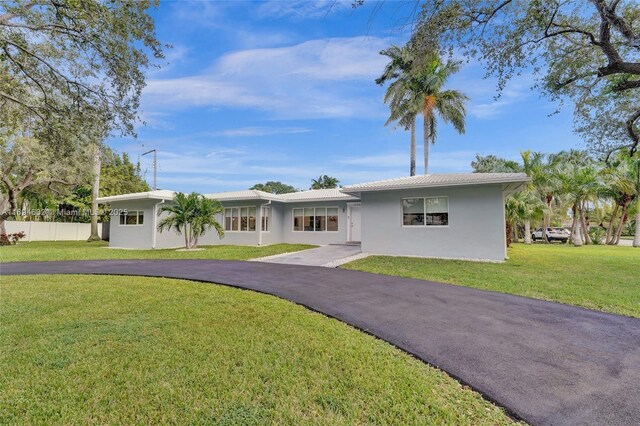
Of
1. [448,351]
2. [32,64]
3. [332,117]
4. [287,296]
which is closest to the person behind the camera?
[448,351]

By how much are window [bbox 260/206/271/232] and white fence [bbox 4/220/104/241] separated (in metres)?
17.7

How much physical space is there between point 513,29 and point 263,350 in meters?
9.07

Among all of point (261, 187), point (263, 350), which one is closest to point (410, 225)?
point (263, 350)

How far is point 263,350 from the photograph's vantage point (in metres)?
3.83

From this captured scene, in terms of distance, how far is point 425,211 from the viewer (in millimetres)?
13102

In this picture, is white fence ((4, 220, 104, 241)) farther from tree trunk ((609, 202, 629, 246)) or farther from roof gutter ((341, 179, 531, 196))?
A: tree trunk ((609, 202, 629, 246))

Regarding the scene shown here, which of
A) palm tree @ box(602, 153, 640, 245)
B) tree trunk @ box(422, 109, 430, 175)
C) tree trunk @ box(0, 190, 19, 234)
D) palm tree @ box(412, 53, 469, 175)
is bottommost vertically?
tree trunk @ box(0, 190, 19, 234)

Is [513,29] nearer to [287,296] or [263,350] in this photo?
[287,296]

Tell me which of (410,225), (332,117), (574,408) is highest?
(332,117)

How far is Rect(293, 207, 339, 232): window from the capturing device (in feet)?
60.4

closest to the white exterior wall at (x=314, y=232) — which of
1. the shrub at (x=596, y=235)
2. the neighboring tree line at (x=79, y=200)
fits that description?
the neighboring tree line at (x=79, y=200)

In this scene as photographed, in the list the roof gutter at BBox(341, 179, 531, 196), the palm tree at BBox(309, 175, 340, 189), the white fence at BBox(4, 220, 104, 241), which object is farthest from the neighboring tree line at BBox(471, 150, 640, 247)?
the white fence at BBox(4, 220, 104, 241)

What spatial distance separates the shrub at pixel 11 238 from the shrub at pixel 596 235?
1682 inches

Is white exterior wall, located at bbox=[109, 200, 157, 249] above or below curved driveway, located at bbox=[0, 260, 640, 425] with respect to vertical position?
above
